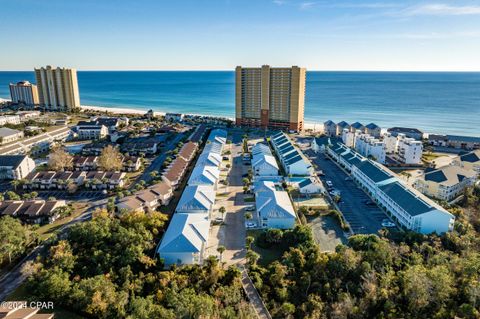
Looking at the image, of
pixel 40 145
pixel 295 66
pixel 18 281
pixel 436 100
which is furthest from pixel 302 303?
pixel 436 100

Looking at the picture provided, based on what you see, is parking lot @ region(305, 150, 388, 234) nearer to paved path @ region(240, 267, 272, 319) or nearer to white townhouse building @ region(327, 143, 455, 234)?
white townhouse building @ region(327, 143, 455, 234)

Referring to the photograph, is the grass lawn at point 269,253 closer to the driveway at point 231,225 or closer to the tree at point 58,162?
the driveway at point 231,225

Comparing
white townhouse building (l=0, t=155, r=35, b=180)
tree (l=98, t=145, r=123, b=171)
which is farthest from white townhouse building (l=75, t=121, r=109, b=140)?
white townhouse building (l=0, t=155, r=35, b=180)

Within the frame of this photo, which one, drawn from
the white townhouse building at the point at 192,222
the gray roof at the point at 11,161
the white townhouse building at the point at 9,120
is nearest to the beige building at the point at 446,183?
the white townhouse building at the point at 192,222

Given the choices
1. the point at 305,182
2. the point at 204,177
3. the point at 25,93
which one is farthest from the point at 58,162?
the point at 25,93

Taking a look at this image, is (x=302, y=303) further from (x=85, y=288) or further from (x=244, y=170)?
(x=244, y=170)

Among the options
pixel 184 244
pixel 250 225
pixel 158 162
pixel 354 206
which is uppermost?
pixel 158 162

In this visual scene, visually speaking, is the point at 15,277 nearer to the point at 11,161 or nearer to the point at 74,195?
the point at 74,195
